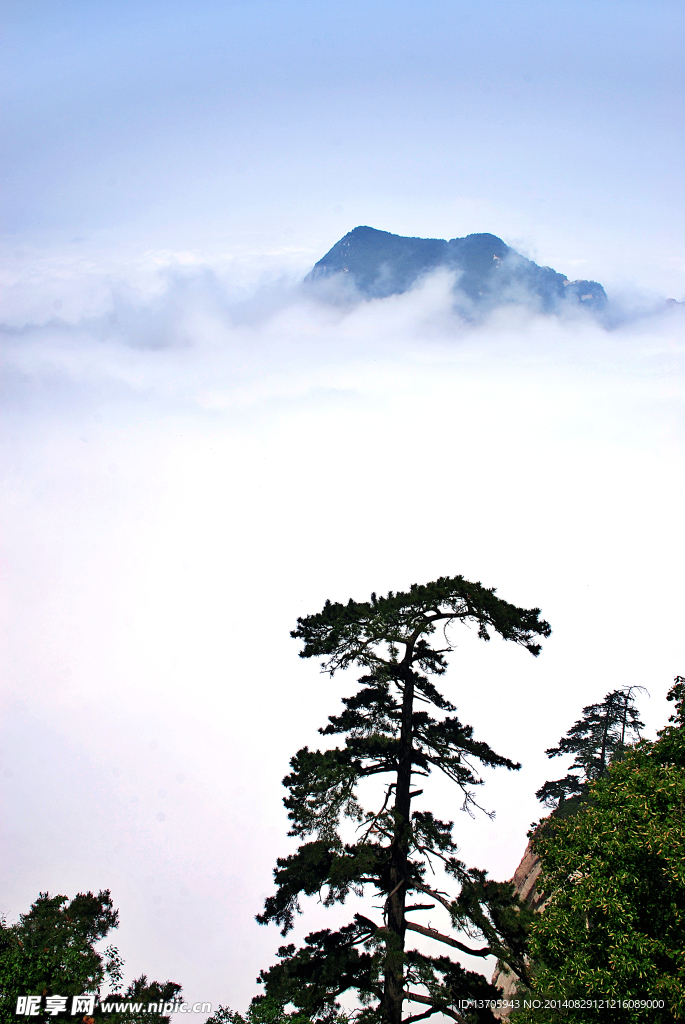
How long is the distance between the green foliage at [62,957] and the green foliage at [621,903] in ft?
36.9

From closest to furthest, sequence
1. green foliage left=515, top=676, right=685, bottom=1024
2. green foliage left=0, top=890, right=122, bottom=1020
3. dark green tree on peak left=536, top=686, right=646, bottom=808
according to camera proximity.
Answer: green foliage left=515, top=676, right=685, bottom=1024 < green foliage left=0, top=890, right=122, bottom=1020 < dark green tree on peak left=536, top=686, right=646, bottom=808

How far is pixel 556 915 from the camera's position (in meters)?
18.5

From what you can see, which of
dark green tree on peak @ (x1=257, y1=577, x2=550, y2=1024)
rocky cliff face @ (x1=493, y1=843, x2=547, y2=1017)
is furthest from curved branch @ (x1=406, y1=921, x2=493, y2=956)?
rocky cliff face @ (x1=493, y1=843, x2=547, y2=1017)

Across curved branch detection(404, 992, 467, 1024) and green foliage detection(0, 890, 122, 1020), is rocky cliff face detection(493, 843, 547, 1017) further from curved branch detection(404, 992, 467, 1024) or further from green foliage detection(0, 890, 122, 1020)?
green foliage detection(0, 890, 122, 1020)

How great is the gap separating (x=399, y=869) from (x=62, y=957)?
9.64 m

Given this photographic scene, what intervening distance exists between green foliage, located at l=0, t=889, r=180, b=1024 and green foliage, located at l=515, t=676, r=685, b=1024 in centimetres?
1125

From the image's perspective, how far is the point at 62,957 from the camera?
2139 cm

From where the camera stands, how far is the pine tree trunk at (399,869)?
22.1 metres

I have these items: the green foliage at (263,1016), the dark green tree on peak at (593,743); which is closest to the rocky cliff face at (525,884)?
the dark green tree on peak at (593,743)

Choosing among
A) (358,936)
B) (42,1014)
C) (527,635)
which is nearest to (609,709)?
(527,635)

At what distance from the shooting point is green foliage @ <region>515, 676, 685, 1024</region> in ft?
53.8

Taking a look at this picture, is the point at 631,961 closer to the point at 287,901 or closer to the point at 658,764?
the point at 658,764

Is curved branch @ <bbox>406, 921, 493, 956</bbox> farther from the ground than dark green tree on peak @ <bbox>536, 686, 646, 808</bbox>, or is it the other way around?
dark green tree on peak @ <bbox>536, 686, 646, 808</bbox>

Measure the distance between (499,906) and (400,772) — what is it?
4717 millimetres
